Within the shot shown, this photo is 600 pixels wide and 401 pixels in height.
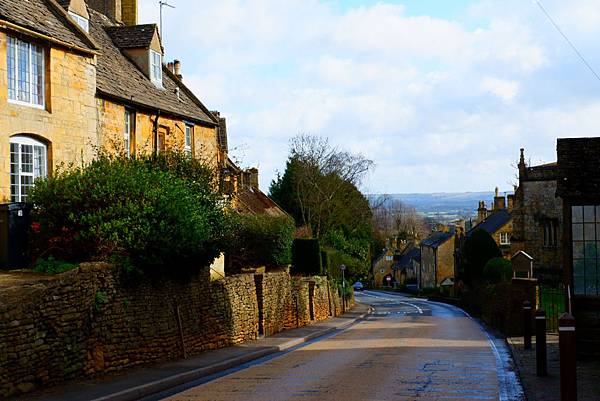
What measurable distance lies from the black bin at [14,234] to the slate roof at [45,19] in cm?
510

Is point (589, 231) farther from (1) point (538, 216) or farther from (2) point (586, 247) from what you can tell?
(1) point (538, 216)

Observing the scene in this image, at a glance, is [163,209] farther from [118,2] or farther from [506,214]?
[506,214]

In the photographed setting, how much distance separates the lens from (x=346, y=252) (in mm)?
67625

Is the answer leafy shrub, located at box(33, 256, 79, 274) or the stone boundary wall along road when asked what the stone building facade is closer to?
the stone boundary wall along road

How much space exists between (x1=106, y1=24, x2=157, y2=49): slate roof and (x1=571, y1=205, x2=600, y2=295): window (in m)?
20.4

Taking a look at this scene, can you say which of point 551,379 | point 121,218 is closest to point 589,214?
point 551,379

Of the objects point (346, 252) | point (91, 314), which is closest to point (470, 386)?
point (91, 314)

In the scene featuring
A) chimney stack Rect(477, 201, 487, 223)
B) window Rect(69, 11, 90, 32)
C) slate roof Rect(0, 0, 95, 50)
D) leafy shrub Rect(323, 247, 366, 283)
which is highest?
window Rect(69, 11, 90, 32)

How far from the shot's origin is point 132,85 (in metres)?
30.5

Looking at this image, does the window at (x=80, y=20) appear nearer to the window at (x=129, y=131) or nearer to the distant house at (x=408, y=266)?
the window at (x=129, y=131)

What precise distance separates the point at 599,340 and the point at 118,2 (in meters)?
27.6

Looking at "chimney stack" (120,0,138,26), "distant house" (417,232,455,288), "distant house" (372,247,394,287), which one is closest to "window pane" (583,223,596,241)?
"chimney stack" (120,0,138,26)

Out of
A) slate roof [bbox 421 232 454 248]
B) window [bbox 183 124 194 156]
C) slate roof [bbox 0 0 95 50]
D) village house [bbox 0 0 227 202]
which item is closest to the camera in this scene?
village house [bbox 0 0 227 202]

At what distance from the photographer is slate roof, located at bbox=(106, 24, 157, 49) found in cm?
3297
